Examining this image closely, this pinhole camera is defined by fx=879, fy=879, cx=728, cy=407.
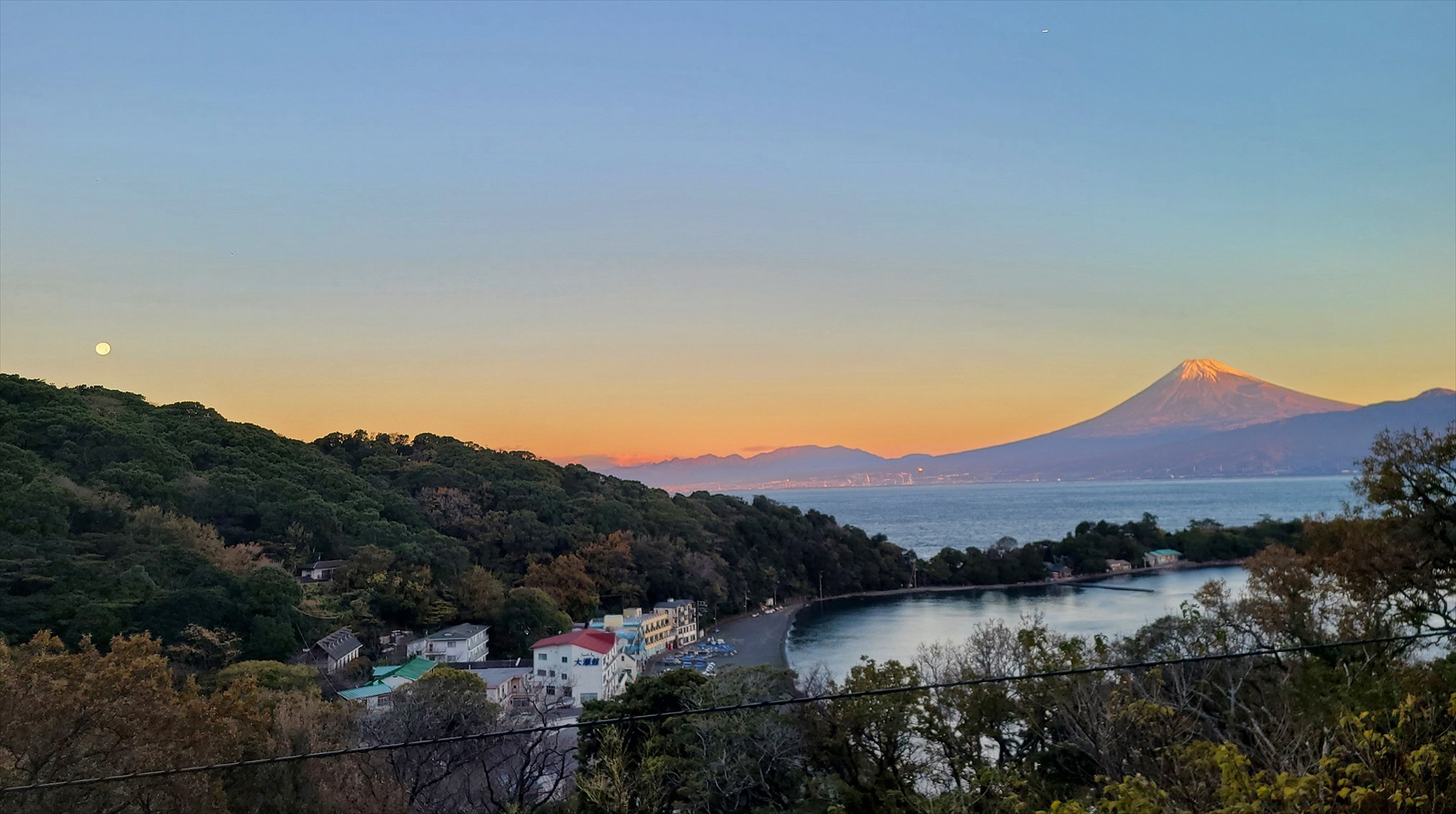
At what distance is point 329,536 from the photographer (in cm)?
2233

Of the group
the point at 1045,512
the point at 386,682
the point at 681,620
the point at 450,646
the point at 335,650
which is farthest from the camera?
the point at 1045,512

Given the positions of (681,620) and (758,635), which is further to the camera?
(758,635)

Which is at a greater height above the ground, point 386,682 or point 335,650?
point 335,650

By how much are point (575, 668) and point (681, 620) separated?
838 centimetres

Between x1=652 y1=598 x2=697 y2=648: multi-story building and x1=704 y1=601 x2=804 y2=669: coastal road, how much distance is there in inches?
36.0

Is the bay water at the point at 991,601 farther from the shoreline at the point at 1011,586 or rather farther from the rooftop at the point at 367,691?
the rooftop at the point at 367,691

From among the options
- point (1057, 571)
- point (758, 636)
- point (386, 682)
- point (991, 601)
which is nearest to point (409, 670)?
point (386, 682)

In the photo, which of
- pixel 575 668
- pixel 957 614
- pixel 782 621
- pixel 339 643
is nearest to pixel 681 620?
pixel 782 621

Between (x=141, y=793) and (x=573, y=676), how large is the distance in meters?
11.6

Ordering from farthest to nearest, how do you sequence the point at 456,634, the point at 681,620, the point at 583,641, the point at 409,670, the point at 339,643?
1. the point at 681,620
2. the point at 456,634
3. the point at 583,641
4. the point at 339,643
5. the point at 409,670

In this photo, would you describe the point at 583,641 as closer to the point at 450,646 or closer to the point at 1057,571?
the point at 450,646

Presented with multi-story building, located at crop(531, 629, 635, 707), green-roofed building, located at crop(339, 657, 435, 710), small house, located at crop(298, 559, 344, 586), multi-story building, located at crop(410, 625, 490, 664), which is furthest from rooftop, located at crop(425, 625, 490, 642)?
small house, located at crop(298, 559, 344, 586)

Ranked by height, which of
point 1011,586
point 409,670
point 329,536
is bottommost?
point 1011,586

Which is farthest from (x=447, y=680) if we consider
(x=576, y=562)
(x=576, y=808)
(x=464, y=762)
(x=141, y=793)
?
(x=576, y=562)
